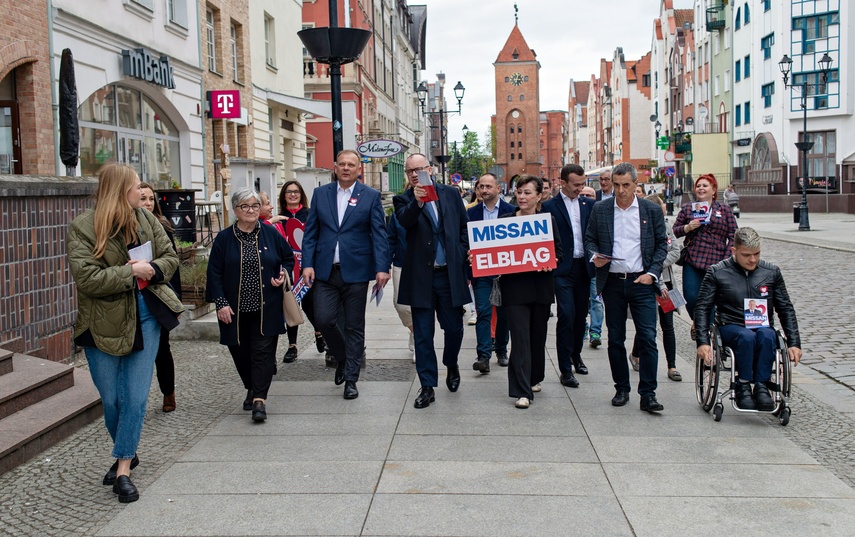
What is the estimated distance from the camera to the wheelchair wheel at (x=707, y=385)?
656 cm

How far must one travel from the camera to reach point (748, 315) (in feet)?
21.5

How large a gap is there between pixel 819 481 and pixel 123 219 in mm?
4095

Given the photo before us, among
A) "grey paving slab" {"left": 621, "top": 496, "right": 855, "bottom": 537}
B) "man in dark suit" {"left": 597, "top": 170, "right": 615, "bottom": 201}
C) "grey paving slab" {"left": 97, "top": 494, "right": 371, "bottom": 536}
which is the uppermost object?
"man in dark suit" {"left": 597, "top": 170, "right": 615, "bottom": 201}

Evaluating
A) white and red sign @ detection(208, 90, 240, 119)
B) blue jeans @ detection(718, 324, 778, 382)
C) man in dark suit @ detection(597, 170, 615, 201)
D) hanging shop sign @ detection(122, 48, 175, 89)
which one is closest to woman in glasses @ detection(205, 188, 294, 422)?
blue jeans @ detection(718, 324, 778, 382)

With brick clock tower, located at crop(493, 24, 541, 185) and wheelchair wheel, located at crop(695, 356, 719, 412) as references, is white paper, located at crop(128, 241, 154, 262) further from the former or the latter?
brick clock tower, located at crop(493, 24, 541, 185)

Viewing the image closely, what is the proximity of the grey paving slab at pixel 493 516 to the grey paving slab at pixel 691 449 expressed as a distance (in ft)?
3.05

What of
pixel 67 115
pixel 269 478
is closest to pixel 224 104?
pixel 67 115

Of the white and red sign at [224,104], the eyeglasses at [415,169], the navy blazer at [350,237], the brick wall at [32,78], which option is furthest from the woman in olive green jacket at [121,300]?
the white and red sign at [224,104]

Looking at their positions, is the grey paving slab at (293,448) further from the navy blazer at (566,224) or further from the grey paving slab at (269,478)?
the navy blazer at (566,224)

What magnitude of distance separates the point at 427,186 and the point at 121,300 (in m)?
2.66

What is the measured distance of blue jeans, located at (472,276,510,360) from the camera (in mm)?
8758

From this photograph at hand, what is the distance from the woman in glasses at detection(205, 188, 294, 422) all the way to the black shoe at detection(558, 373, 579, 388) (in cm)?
254

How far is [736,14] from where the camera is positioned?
57.8m

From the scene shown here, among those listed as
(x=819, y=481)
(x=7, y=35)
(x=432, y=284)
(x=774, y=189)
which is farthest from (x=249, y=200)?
(x=774, y=189)
